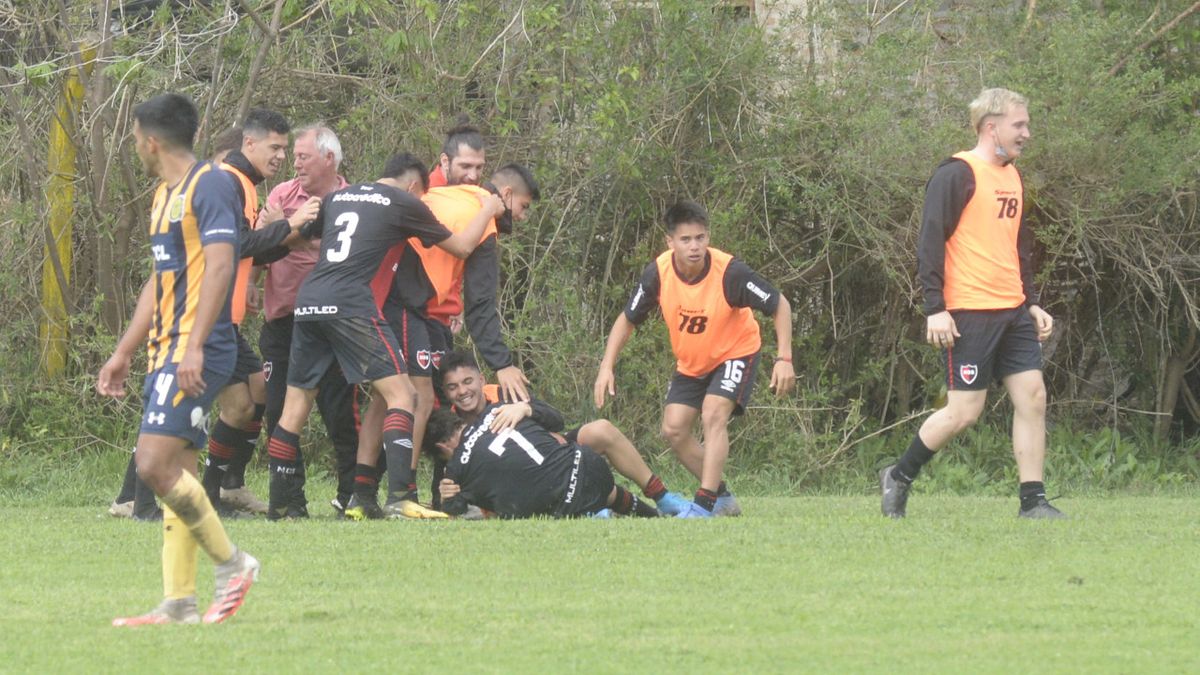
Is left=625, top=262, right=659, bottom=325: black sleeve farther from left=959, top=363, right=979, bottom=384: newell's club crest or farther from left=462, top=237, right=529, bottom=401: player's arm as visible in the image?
left=959, top=363, right=979, bottom=384: newell's club crest

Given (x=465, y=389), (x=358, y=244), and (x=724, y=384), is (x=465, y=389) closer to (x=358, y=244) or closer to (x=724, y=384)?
(x=358, y=244)

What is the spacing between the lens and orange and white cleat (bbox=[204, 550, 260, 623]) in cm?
588

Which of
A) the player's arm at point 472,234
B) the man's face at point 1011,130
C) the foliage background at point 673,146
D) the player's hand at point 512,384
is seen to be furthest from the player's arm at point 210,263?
the foliage background at point 673,146

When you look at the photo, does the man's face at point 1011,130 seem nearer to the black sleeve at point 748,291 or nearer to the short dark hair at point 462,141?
the black sleeve at point 748,291

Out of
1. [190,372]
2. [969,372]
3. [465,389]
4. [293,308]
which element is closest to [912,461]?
[969,372]

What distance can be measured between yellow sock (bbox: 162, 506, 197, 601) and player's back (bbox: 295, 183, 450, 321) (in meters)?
3.04

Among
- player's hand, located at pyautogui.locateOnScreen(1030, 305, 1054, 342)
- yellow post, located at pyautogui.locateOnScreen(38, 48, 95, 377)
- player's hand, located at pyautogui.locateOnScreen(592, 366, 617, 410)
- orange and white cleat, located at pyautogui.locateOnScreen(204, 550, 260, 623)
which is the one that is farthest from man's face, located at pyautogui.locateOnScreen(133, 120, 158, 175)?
yellow post, located at pyautogui.locateOnScreen(38, 48, 95, 377)

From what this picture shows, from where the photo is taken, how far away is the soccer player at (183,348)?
5.89 meters

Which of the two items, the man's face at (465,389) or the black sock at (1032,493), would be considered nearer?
the black sock at (1032,493)

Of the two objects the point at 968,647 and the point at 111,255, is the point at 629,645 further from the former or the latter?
the point at 111,255

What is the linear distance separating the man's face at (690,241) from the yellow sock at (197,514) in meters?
4.09

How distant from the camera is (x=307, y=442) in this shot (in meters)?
12.8

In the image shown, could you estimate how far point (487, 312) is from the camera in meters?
9.42

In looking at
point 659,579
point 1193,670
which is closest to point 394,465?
point 659,579
